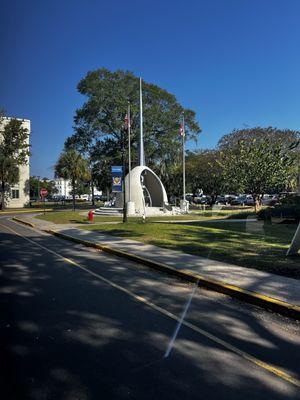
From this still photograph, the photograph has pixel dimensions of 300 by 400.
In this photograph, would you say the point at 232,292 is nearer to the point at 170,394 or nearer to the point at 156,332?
the point at 156,332

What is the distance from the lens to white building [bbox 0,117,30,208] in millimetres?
64188

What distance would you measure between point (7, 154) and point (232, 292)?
182ft

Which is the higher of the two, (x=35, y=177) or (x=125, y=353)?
(x=35, y=177)

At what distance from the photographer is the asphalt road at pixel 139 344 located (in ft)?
12.6

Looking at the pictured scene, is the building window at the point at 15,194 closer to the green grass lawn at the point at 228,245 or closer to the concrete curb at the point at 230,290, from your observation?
the green grass lawn at the point at 228,245

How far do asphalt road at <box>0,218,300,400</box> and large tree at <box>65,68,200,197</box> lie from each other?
4564cm

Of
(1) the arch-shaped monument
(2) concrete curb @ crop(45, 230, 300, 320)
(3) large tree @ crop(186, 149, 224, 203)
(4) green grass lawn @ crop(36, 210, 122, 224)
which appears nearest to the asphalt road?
(2) concrete curb @ crop(45, 230, 300, 320)

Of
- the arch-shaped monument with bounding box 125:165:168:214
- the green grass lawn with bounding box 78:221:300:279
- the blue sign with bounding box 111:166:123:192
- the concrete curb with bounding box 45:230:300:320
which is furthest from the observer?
the arch-shaped monument with bounding box 125:165:168:214

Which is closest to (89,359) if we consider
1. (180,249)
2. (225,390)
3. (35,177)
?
(225,390)

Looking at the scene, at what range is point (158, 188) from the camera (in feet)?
136

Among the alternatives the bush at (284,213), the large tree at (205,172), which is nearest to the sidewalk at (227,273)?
the bush at (284,213)

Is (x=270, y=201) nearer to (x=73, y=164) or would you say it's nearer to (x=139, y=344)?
(x=73, y=164)

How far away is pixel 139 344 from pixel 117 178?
21.6 metres

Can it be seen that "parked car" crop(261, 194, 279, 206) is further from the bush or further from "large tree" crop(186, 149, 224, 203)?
the bush
